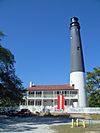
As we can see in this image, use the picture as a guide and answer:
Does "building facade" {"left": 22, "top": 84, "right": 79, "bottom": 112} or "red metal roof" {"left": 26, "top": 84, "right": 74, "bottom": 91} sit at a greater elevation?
"red metal roof" {"left": 26, "top": 84, "right": 74, "bottom": 91}

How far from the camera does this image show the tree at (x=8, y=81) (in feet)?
116

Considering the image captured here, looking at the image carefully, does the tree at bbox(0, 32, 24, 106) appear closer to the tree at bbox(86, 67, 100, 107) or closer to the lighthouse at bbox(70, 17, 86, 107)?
the tree at bbox(86, 67, 100, 107)

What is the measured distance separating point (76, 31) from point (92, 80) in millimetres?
19465

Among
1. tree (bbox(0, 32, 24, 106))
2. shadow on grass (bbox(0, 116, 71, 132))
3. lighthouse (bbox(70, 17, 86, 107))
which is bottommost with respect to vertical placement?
shadow on grass (bbox(0, 116, 71, 132))

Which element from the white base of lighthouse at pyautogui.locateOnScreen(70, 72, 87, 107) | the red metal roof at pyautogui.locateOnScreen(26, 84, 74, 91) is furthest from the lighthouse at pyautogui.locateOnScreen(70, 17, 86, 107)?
the red metal roof at pyautogui.locateOnScreen(26, 84, 74, 91)

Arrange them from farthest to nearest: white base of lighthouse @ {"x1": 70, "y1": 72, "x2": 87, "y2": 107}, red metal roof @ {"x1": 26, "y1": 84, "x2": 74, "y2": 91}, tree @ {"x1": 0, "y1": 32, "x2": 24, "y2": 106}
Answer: red metal roof @ {"x1": 26, "y1": 84, "x2": 74, "y2": 91} → white base of lighthouse @ {"x1": 70, "y1": 72, "x2": 87, "y2": 107} → tree @ {"x1": 0, "y1": 32, "x2": 24, "y2": 106}

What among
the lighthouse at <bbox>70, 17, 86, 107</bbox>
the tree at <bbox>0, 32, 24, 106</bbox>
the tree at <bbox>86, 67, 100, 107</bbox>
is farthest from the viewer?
the lighthouse at <bbox>70, 17, 86, 107</bbox>

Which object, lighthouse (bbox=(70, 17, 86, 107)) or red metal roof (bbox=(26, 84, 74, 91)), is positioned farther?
red metal roof (bbox=(26, 84, 74, 91))

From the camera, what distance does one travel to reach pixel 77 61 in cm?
6494

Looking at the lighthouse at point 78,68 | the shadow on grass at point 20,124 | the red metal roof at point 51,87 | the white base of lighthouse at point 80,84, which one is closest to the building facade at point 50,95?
the red metal roof at point 51,87

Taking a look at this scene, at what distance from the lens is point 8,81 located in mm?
36844

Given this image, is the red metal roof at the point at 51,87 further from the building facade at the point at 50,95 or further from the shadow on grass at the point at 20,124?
the shadow on grass at the point at 20,124

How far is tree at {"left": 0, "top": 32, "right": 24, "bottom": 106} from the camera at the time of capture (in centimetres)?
3541

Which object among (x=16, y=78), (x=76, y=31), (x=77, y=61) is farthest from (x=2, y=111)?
(x=76, y=31)
